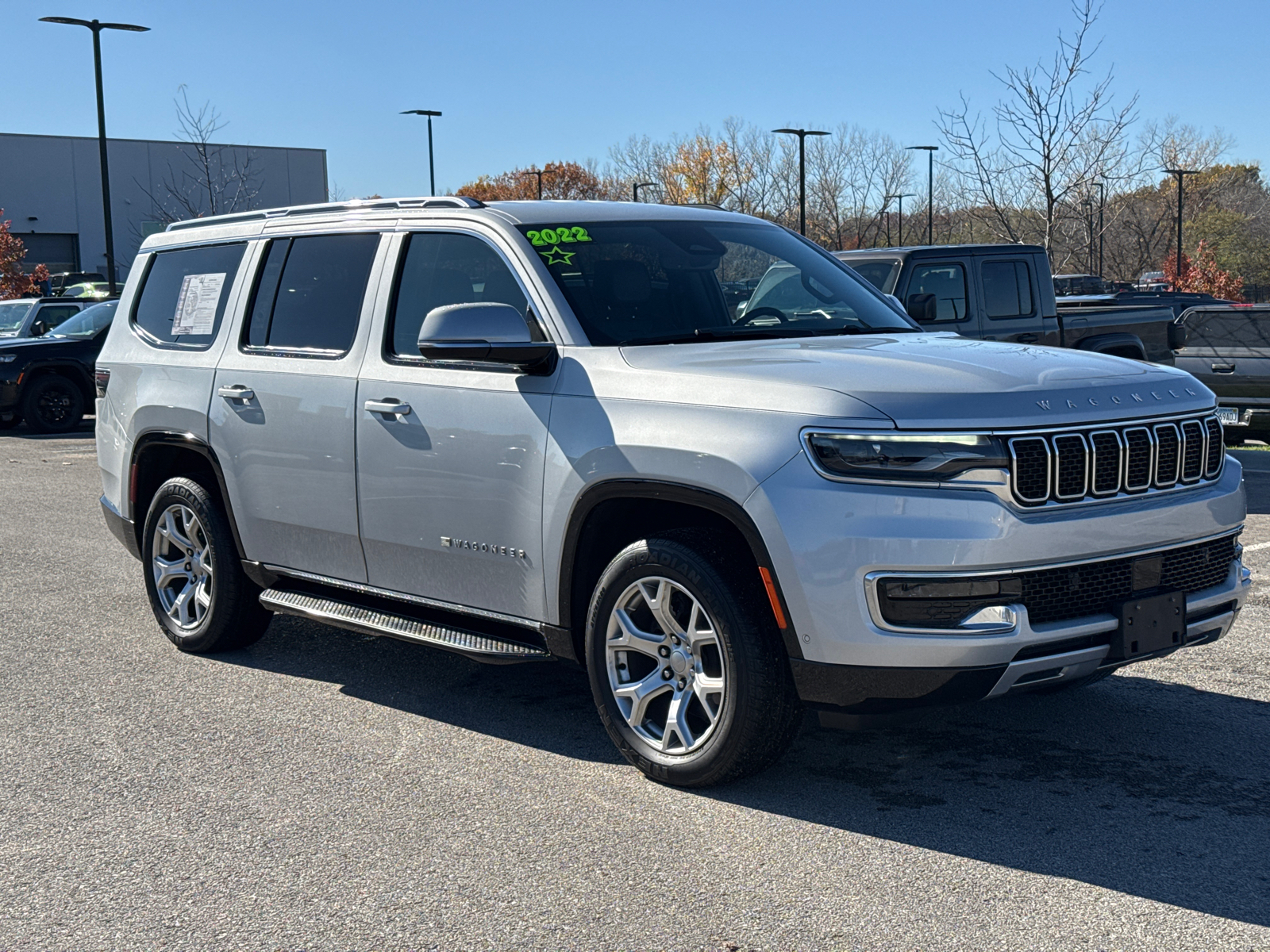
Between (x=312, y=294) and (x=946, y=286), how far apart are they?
7.69 m

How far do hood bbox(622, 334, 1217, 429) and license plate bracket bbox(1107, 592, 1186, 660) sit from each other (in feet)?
1.88

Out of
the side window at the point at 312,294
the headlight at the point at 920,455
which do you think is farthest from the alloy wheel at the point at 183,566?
the headlight at the point at 920,455

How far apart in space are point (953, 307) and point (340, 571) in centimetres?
Answer: 793

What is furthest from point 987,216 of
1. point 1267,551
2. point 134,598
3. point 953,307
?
point 134,598

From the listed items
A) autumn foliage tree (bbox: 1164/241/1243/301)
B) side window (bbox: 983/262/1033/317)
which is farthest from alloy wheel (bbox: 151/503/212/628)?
autumn foliage tree (bbox: 1164/241/1243/301)

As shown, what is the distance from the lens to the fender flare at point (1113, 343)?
12812 millimetres

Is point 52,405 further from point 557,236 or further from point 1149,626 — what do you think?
point 1149,626

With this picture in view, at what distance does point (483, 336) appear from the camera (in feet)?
15.7

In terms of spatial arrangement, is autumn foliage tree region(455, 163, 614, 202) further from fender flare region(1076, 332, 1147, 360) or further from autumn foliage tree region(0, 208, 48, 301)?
fender flare region(1076, 332, 1147, 360)

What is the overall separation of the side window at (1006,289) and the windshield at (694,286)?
6.99 m

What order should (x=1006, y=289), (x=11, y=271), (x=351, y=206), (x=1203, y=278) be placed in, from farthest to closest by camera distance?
(x=1203, y=278), (x=11, y=271), (x=1006, y=289), (x=351, y=206)

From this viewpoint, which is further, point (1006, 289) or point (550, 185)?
point (550, 185)

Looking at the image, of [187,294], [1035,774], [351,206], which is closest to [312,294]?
[351,206]

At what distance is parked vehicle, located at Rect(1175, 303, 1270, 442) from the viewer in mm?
12906
